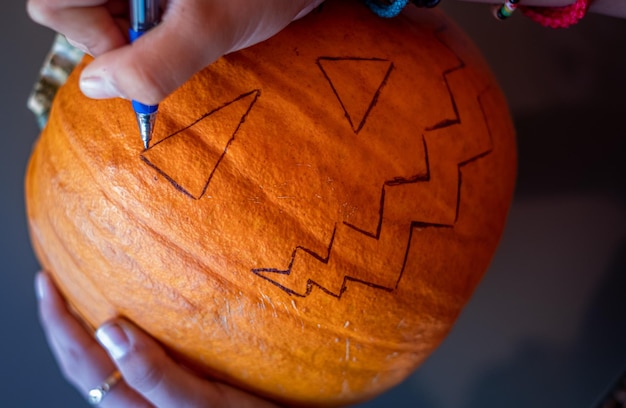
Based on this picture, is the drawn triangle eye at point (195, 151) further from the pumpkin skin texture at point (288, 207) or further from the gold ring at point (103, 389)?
the gold ring at point (103, 389)

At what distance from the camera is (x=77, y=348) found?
70cm

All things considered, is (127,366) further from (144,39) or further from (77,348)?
(144,39)

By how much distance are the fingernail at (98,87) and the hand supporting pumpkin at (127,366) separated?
291mm

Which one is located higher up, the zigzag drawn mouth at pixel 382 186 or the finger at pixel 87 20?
the finger at pixel 87 20

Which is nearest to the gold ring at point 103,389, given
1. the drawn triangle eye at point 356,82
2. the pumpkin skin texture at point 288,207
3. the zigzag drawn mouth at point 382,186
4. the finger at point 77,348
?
the finger at point 77,348

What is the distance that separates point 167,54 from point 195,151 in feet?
0.54

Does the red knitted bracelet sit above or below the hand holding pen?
above

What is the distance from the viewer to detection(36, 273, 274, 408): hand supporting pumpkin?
580 millimetres

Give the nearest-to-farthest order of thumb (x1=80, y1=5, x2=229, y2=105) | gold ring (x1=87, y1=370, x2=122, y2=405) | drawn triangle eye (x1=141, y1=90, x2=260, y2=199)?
1. thumb (x1=80, y1=5, x2=229, y2=105)
2. drawn triangle eye (x1=141, y1=90, x2=260, y2=199)
3. gold ring (x1=87, y1=370, x2=122, y2=405)

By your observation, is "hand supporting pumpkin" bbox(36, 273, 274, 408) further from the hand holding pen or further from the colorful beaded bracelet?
the colorful beaded bracelet

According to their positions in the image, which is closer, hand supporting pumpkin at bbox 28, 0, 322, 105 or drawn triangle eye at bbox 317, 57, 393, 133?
hand supporting pumpkin at bbox 28, 0, 322, 105

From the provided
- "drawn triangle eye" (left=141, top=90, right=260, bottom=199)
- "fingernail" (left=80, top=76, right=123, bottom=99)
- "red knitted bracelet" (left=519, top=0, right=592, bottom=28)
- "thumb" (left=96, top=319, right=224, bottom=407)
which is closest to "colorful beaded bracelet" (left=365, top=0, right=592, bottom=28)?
"red knitted bracelet" (left=519, top=0, right=592, bottom=28)

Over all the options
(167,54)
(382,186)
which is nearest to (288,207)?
(382,186)

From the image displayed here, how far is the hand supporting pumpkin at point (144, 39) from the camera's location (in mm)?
356
